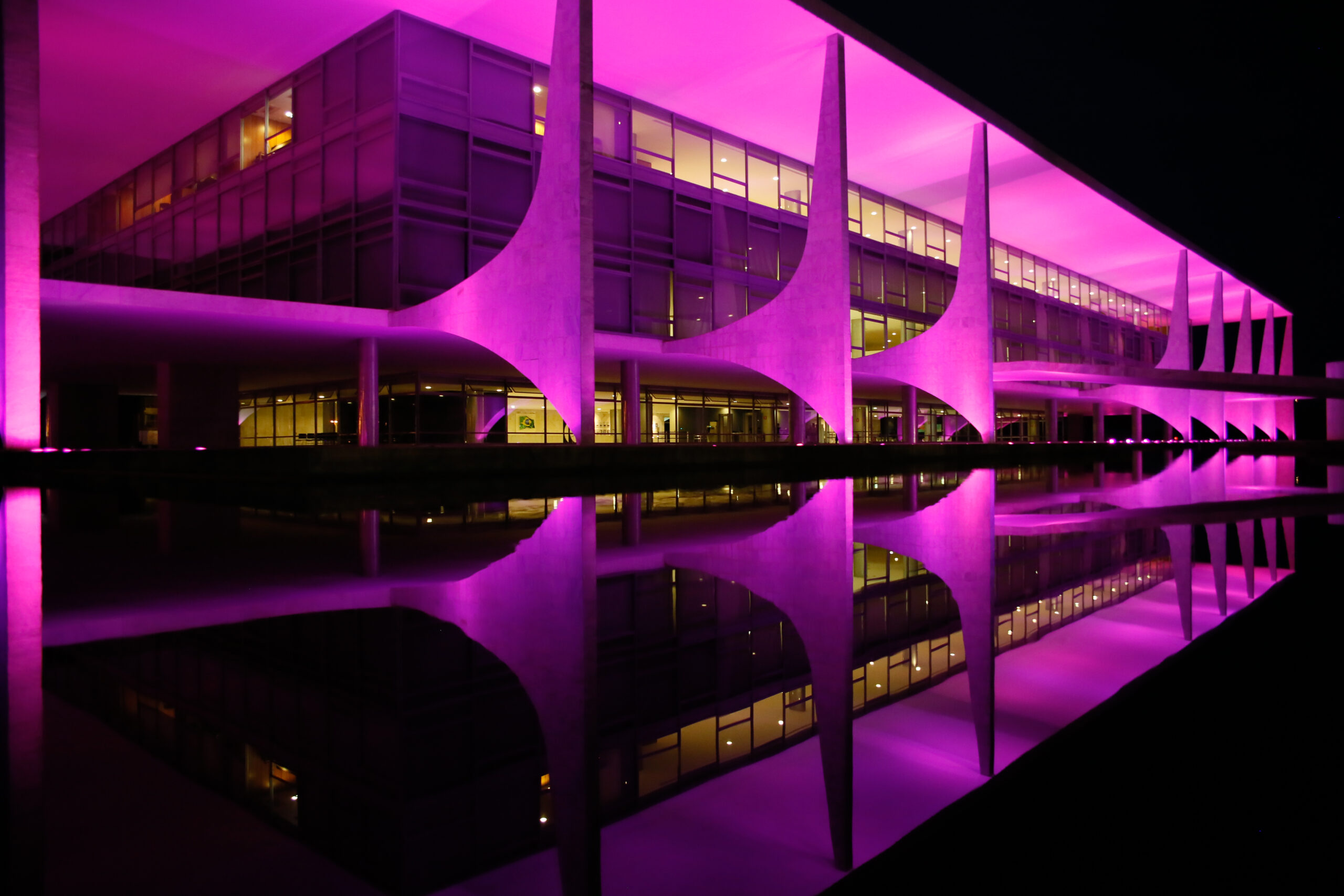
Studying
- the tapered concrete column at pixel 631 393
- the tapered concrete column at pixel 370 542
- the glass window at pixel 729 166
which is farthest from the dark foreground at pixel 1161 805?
the glass window at pixel 729 166

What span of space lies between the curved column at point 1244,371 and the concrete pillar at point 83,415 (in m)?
57.9

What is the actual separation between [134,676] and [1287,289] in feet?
214

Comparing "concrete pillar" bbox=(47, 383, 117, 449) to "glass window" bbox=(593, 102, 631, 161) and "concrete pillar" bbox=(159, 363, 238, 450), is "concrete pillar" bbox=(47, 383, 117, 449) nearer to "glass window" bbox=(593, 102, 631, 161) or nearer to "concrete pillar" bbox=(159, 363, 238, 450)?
"concrete pillar" bbox=(159, 363, 238, 450)

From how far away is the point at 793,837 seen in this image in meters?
1.49

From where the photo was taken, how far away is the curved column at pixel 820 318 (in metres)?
20.5

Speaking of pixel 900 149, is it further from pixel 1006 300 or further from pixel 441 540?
pixel 441 540

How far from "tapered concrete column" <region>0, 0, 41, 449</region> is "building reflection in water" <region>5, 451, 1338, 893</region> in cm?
951

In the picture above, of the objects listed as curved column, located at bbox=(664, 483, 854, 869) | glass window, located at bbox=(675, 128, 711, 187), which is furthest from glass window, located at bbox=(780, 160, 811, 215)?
curved column, located at bbox=(664, 483, 854, 869)

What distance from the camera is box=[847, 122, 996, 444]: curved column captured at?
83.1ft

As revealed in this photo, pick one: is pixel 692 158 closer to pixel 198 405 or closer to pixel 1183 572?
pixel 198 405

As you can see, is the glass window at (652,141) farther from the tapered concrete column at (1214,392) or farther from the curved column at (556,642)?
the tapered concrete column at (1214,392)

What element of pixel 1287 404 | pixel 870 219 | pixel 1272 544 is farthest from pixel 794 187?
pixel 1287 404

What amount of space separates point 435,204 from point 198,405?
33.2ft

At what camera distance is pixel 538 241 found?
614 inches
